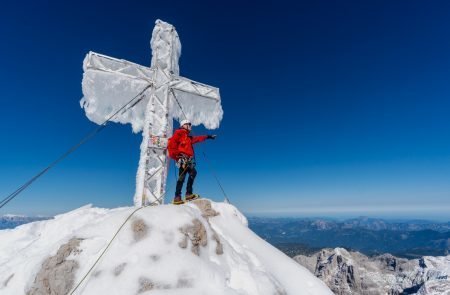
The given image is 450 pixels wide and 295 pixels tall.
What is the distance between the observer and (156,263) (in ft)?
24.4

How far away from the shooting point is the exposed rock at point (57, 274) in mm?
7465

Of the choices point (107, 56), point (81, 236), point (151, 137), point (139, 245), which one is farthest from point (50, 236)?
point (107, 56)

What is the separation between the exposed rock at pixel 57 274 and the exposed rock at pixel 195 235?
294 cm

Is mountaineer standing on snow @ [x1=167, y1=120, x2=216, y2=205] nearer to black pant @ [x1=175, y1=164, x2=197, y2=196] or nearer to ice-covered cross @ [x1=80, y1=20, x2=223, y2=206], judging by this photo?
black pant @ [x1=175, y1=164, x2=197, y2=196]

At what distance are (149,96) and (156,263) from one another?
10701 mm

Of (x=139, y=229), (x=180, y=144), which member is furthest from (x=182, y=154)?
(x=139, y=229)

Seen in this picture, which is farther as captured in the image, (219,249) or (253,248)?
(253,248)

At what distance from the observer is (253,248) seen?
33.8 feet

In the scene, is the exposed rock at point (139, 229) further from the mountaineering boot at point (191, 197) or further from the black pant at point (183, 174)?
the mountaineering boot at point (191, 197)

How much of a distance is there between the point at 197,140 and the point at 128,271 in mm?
6958

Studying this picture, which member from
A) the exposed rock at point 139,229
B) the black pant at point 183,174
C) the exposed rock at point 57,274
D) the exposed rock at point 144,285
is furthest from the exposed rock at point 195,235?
the black pant at point 183,174

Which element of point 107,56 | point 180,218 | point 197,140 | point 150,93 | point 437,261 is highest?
point 107,56

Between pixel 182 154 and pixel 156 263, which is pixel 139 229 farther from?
pixel 182 154

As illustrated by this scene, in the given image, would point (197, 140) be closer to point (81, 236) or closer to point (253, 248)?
point (253, 248)
